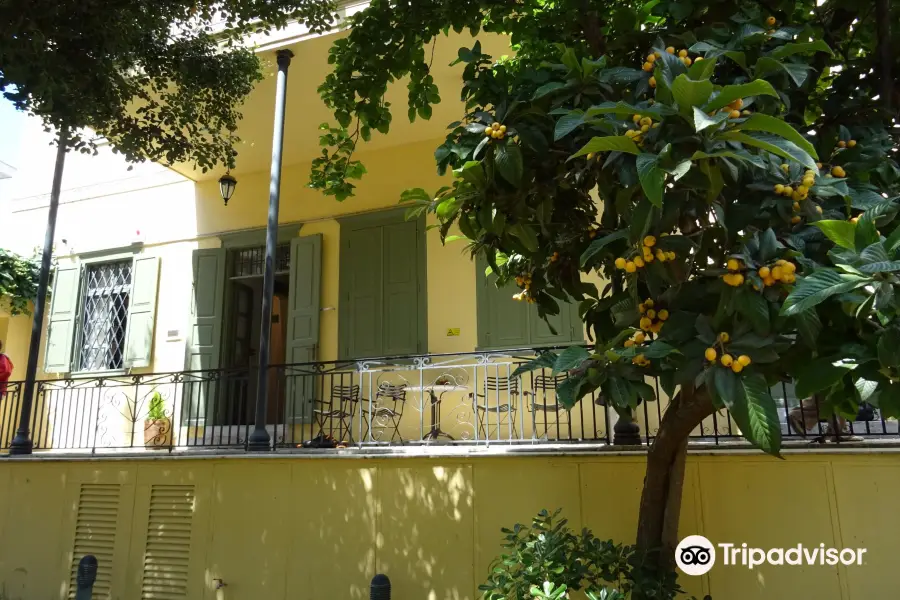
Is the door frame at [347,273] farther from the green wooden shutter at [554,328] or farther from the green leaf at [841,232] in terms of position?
the green leaf at [841,232]

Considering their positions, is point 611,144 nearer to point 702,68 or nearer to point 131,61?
point 702,68

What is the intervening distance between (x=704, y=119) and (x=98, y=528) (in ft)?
19.9

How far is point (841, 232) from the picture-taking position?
199 cm

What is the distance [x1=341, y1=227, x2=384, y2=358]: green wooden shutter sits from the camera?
26.2 ft

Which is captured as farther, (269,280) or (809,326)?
(269,280)

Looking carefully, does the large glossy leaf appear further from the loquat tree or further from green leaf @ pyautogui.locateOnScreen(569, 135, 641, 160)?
green leaf @ pyautogui.locateOnScreen(569, 135, 641, 160)

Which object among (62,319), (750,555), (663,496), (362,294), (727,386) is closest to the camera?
(727,386)

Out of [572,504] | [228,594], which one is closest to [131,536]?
[228,594]

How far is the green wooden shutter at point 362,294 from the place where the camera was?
26.2 ft

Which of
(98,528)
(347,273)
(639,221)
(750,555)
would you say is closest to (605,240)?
(639,221)

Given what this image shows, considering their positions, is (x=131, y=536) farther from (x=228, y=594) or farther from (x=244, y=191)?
(x=244, y=191)

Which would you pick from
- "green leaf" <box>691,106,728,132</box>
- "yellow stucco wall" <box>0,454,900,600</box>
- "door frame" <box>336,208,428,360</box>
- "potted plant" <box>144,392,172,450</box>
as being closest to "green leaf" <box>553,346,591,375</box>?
"green leaf" <box>691,106,728,132</box>

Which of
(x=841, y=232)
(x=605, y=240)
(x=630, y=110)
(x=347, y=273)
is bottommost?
(x=841, y=232)

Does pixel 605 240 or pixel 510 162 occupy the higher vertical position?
pixel 510 162
